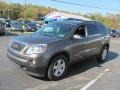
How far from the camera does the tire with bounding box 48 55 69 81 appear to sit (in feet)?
24.6

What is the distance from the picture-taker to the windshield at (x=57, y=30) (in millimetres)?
8344

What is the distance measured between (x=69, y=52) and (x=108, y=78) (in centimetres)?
159

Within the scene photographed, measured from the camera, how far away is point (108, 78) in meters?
8.41

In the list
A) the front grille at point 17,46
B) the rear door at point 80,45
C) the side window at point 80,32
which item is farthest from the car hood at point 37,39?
the side window at point 80,32

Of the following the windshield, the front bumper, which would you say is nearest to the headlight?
the front bumper

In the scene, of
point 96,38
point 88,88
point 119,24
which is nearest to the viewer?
point 88,88

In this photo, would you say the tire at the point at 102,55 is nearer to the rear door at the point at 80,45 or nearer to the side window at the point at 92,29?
the side window at the point at 92,29

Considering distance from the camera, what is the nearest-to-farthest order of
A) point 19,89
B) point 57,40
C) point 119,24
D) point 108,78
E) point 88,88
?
1. point 19,89
2. point 88,88
3. point 57,40
4. point 108,78
5. point 119,24

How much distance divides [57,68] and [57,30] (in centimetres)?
153

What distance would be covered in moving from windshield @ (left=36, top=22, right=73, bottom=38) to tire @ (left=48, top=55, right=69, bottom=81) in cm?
81

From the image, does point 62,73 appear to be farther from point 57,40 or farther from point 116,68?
point 116,68

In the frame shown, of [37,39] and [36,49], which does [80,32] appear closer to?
[37,39]

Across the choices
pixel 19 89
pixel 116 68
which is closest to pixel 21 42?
pixel 19 89

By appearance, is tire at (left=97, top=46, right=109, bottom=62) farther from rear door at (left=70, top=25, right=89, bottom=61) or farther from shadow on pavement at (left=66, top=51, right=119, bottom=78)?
rear door at (left=70, top=25, right=89, bottom=61)
